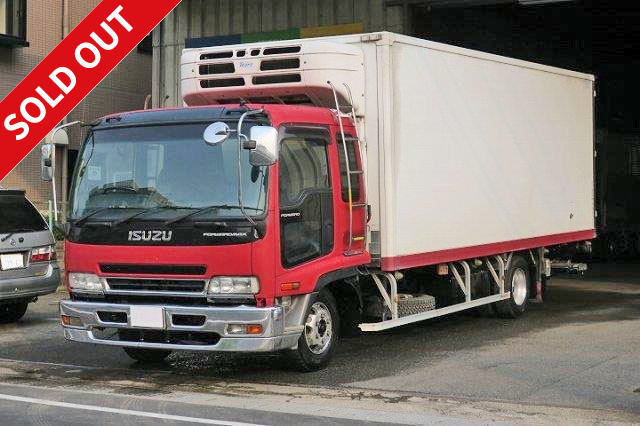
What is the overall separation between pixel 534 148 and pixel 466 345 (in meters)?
3.52

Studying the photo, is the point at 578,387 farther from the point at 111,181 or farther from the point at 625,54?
the point at 625,54

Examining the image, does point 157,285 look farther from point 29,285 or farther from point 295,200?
point 29,285

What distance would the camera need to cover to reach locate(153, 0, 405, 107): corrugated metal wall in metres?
20.6

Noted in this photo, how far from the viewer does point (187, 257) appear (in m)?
9.02

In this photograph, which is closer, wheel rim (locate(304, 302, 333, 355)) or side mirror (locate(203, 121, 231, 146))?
side mirror (locate(203, 121, 231, 146))

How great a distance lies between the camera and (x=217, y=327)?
8.93 meters

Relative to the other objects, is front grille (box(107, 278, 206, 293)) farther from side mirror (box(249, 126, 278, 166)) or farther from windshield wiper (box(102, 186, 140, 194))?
side mirror (box(249, 126, 278, 166))

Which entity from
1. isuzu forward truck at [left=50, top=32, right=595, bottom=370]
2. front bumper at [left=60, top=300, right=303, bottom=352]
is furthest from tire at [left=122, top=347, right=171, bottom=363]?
front bumper at [left=60, top=300, right=303, bottom=352]

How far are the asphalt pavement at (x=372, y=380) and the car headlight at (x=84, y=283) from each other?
904 mm

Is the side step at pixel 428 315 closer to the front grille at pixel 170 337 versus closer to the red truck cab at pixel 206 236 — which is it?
the red truck cab at pixel 206 236

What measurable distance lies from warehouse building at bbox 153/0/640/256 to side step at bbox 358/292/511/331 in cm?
578

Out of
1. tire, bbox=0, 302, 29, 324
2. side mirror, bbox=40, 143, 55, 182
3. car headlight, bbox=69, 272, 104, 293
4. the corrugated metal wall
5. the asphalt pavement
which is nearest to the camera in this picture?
the asphalt pavement

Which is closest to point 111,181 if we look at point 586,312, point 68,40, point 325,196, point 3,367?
point 325,196

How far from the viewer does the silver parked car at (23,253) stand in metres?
13.1
